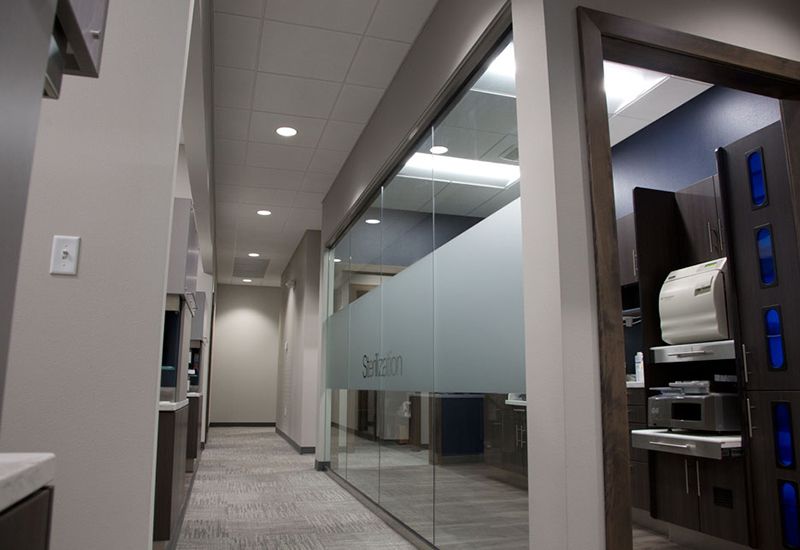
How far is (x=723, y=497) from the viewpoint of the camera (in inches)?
103

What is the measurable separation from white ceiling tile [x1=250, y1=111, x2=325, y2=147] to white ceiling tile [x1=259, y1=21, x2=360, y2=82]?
0.56m

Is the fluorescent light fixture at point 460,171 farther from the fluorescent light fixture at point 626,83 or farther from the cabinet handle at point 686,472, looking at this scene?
the cabinet handle at point 686,472

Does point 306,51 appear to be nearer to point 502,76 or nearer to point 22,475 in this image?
point 502,76

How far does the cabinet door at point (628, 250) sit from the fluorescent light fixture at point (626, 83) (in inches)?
26.2

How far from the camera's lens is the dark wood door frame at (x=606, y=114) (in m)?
1.55

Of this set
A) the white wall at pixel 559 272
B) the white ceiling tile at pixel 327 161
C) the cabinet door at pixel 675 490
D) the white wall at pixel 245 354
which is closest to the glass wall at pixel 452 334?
the white wall at pixel 559 272

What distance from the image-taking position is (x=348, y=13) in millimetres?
2768

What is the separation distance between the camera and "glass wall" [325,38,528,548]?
2.01 meters

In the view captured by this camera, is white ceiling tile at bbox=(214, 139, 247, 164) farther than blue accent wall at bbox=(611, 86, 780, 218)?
Yes

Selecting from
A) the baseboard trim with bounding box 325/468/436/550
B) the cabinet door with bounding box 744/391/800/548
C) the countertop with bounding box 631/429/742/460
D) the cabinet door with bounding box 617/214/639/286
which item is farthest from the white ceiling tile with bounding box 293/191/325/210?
the cabinet door with bounding box 744/391/800/548

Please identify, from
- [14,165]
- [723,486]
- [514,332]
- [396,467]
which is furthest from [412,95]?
[14,165]

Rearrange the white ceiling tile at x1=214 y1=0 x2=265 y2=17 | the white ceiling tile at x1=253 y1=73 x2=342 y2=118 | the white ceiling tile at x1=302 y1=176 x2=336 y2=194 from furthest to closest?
the white ceiling tile at x1=302 y1=176 x2=336 y2=194, the white ceiling tile at x1=253 y1=73 x2=342 y2=118, the white ceiling tile at x1=214 y1=0 x2=265 y2=17

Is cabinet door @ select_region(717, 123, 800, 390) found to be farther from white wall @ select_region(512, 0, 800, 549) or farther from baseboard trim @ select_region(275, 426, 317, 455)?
baseboard trim @ select_region(275, 426, 317, 455)

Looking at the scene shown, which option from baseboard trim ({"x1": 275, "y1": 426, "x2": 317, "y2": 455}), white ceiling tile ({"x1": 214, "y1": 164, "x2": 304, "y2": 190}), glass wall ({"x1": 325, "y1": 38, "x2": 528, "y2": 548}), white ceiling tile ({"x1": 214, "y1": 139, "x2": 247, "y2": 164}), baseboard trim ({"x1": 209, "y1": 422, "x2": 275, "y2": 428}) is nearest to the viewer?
glass wall ({"x1": 325, "y1": 38, "x2": 528, "y2": 548})
